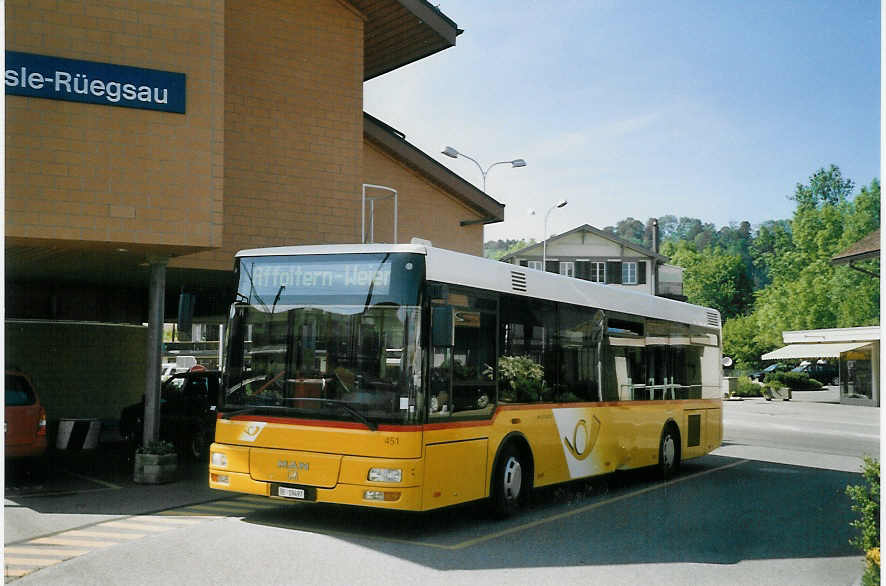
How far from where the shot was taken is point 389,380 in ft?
31.2

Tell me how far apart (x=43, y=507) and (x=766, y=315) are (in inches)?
2281

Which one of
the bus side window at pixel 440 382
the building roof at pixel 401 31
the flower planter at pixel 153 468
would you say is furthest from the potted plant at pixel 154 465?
the building roof at pixel 401 31

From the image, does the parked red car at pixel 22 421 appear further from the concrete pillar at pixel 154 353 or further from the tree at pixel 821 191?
the tree at pixel 821 191

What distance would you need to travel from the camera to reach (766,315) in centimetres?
6312

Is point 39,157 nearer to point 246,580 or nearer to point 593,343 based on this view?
point 246,580

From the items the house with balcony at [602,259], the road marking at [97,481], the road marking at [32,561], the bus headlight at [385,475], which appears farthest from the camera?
the house with balcony at [602,259]

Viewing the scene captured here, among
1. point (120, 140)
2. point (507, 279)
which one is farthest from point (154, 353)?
point (507, 279)

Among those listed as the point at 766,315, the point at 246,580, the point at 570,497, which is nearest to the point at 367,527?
the point at 246,580

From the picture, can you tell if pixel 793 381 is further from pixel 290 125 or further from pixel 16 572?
pixel 16 572

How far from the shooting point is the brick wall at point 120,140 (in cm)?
1198

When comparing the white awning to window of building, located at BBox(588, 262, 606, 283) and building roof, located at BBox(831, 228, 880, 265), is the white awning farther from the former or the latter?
building roof, located at BBox(831, 228, 880, 265)

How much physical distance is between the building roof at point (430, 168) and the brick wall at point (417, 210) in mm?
147

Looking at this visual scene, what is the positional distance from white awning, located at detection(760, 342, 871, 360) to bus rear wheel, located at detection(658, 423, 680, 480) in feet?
118

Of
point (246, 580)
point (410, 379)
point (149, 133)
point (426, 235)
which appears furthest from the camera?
point (426, 235)
